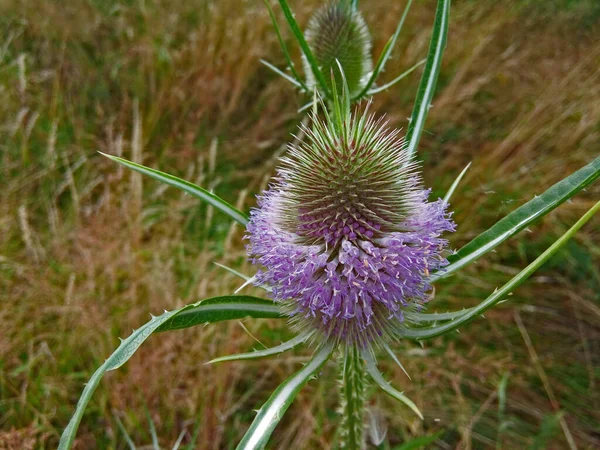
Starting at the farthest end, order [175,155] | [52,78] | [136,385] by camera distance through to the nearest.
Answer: [52,78], [175,155], [136,385]

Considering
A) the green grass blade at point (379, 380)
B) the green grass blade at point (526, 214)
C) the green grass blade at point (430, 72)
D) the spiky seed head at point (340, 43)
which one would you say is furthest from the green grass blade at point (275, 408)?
the spiky seed head at point (340, 43)

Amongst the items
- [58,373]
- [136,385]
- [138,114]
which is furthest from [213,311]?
[138,114]

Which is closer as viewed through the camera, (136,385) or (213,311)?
(213,311)

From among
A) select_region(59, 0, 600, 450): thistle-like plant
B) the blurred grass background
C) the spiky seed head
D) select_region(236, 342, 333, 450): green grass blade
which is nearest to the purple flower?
select_region(59, 0, 600, 450): thistle-like plant

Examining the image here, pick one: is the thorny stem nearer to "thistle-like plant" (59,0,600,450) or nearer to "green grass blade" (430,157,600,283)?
"thistle-like plant" (59,0,600,450)

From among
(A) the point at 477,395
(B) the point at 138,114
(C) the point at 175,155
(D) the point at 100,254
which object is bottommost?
(A) the point at 477,395

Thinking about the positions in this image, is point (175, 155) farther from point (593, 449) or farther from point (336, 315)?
point (593, 449)

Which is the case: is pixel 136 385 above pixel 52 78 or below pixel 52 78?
below

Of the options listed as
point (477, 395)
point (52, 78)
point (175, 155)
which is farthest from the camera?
point (52, 78)
